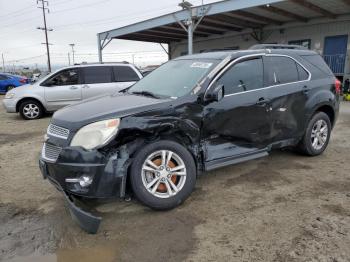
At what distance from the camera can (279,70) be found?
468 centimetres

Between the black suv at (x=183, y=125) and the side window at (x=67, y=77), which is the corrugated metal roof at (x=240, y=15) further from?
the black suv at (x=183, y=125)

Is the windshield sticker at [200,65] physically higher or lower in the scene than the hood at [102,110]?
higher

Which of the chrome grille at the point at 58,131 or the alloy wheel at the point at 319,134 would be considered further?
the alloy wheel at the point at 319,134

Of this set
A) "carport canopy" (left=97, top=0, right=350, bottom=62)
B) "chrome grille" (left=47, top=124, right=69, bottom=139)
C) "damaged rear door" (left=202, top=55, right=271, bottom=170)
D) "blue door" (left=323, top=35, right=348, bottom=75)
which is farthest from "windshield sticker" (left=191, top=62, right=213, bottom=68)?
"blue door" (left=323, top=35, right=348, bottom=75)

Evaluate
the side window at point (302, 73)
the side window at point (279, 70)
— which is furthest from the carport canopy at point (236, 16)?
the side window at point (279, 70)

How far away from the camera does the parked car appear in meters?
9.94

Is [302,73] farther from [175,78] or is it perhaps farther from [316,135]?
[175,78]

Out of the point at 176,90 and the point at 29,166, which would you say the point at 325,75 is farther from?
the point at 29,166

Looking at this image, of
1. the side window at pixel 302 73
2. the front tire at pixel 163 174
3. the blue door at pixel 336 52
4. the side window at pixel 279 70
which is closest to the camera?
the front tire at pixel 163 174

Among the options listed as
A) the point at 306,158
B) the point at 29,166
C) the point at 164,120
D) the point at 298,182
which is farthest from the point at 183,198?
the point at 29,166

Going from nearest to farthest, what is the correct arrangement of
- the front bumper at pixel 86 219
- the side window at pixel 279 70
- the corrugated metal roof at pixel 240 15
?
1. the front bumper at pixel 86 219
2. the side window at pixel 279 70
3. the corrugated metal roof at pixel 240 15

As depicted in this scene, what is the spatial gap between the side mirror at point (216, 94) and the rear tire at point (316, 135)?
208 centimetres

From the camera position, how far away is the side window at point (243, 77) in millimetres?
4102

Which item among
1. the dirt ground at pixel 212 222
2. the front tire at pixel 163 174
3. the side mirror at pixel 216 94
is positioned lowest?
the dirt ground at pixel 212 222
